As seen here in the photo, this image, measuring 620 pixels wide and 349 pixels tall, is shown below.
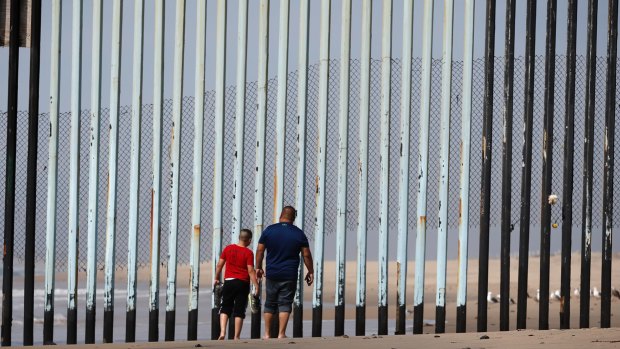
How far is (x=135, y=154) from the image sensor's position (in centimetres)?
1102

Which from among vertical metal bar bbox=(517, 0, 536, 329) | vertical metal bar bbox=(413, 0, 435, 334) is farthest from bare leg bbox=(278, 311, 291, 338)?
vertical metal bar bbox=(517, 0, 536, 329)

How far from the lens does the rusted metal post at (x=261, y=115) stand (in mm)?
11227

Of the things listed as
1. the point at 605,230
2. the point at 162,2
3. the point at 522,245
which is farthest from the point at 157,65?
the point at 605,230

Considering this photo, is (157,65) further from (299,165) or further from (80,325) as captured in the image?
(80,325)

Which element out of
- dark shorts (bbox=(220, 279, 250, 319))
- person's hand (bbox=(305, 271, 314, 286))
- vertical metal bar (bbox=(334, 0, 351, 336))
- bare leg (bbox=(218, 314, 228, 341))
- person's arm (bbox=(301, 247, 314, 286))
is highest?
vertical metal bar (bbox=(334, 0, 351, 336))

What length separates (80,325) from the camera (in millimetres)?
19703

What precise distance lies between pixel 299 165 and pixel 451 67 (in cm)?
176

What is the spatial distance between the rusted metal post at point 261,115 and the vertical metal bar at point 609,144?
365 cm

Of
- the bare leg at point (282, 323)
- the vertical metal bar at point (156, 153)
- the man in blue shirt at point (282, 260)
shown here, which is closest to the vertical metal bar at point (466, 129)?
the man in blue shirt at point (282, 260)

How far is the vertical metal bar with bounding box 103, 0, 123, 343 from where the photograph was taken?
11.0m

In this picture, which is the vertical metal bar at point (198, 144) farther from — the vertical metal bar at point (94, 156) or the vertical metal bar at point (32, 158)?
the vertical metal bar at point (32, 158)

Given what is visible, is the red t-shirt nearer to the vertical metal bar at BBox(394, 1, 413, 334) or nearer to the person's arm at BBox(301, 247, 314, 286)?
the person's arm at BBox(301, 247, 314, 286)

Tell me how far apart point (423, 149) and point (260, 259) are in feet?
6.17

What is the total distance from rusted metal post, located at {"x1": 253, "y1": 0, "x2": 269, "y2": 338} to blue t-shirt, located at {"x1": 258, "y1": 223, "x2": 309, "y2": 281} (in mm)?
250
